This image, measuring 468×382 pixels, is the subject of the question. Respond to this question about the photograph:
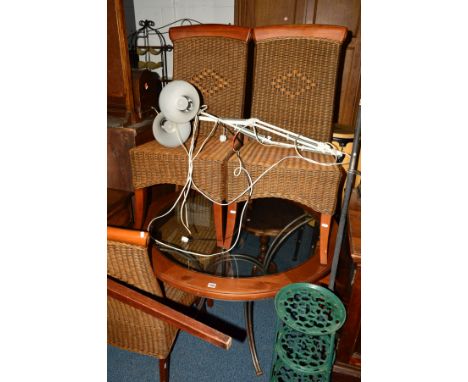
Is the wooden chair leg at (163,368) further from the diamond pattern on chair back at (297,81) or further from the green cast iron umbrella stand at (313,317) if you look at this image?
the diamond pattern on chair back at (297,81)

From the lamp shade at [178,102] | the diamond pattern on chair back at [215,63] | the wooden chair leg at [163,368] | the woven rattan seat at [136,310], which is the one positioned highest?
the diamond pattern on chair back at [215,63]

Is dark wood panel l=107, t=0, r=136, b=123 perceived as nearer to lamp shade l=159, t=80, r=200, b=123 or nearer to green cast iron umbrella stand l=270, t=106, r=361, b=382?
lamp shade l=159, t=80, r=200, b=123

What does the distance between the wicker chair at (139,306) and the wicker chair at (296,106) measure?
421 millimetres

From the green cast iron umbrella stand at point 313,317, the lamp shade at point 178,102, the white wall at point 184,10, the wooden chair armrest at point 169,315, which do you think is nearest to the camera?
the wooden chair armrest at point 169,315

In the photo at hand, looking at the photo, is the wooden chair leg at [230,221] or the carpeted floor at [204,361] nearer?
the wooden chair leg at [230,221]

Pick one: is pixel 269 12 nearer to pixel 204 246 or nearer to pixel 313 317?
pixel 204 246

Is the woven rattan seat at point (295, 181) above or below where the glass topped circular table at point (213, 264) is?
above

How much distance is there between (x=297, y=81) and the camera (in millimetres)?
1353

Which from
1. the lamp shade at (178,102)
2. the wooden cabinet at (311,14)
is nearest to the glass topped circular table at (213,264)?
the lamp shade at (178,102)

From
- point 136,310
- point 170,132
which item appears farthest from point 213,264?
point 170,132

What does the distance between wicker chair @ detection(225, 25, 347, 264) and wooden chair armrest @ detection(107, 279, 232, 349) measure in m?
0.47

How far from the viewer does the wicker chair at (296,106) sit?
42.9 inches
